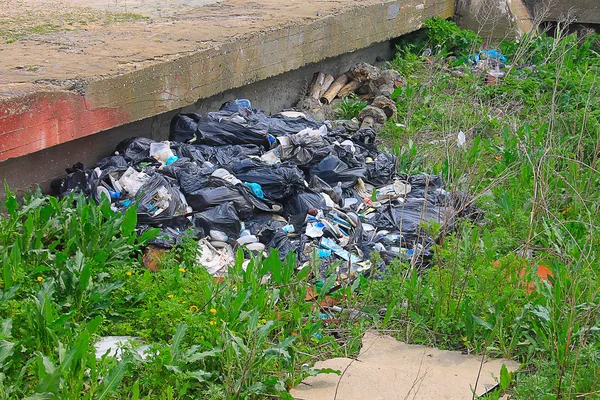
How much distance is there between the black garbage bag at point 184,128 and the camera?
242 inches

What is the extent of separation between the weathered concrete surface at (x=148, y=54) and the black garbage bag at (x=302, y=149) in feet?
2.99

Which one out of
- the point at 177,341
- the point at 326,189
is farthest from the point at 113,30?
the point at 177,341

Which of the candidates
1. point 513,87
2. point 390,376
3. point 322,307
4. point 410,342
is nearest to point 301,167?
point 322,307

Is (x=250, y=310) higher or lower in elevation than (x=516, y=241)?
higher

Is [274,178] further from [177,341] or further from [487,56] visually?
[487,56]

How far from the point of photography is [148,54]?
5.85 m

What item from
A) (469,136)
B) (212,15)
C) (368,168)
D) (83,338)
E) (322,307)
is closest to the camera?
(83,338)

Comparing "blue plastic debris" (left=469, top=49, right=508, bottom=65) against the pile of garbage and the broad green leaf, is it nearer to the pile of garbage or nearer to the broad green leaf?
the pile of garbage

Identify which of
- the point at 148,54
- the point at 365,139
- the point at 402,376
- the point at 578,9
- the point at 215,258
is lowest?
the point at 215,258

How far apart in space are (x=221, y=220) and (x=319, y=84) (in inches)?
148

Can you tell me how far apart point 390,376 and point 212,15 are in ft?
16.9

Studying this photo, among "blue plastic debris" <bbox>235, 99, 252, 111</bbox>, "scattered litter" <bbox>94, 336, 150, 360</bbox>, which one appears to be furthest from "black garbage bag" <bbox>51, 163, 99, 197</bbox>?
"blue plastic debris" <bbox>235, 99, 252, 111</bbox>

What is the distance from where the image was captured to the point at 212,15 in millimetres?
7609

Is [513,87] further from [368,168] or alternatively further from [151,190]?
[151,190]
